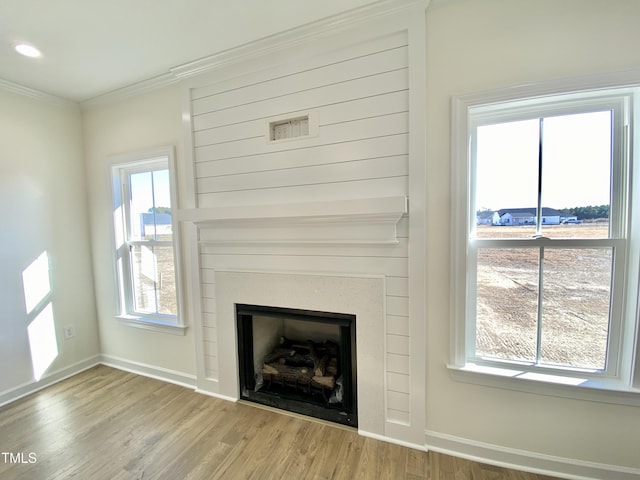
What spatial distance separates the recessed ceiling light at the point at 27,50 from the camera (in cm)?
160

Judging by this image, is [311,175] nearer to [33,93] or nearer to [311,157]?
[311,157]

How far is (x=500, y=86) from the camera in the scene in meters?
1.28

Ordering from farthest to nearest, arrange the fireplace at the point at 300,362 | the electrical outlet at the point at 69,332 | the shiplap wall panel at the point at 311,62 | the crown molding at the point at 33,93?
the electrical outlet at the point at 69,332 → the crown molding at the point at 33,93 → the fireplace at the point at 300,362 → the shiplap wall panel at the point at 311,62

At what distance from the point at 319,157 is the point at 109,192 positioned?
2136mm

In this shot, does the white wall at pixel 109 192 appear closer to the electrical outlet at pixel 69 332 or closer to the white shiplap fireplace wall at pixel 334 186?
the electrical outlet at pixel 69 332

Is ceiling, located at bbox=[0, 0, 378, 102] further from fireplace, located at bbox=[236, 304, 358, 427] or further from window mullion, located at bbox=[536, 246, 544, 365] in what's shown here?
fireplace, located at bbox=[236, 304, 358, 427]

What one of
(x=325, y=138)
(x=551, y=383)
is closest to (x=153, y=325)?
(x=325, y=138)

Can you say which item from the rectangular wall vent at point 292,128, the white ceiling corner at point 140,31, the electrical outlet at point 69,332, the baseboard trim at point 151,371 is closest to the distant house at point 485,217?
the rectangular wall vent at point 292,128

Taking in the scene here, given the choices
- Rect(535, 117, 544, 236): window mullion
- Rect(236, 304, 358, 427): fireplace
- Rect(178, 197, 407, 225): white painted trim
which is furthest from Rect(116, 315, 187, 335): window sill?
Rect(535, 117, 544, 236): window mullion

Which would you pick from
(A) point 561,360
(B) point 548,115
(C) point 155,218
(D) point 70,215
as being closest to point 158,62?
(C) point 155,218

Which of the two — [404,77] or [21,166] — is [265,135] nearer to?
[404,77]

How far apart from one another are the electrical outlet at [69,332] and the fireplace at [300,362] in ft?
5.87

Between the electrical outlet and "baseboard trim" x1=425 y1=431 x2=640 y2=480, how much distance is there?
3117mm

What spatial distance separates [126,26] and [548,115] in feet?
7.92
